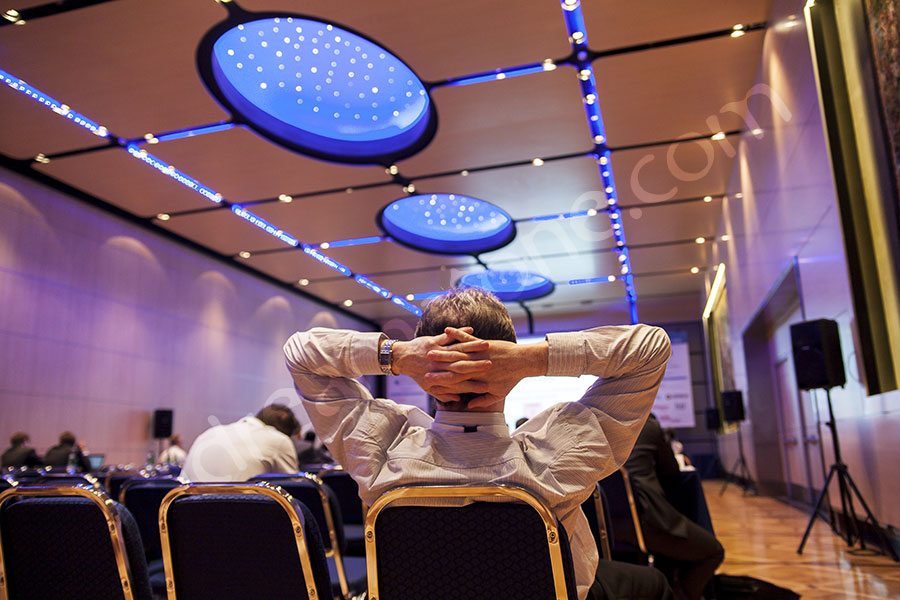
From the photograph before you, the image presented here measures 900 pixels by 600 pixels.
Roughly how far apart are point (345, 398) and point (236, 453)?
1.59 m

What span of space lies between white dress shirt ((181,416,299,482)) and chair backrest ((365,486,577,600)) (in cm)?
166

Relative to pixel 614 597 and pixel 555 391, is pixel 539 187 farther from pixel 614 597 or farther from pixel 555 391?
pixel 555 391

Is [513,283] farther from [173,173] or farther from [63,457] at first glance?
[63,457]

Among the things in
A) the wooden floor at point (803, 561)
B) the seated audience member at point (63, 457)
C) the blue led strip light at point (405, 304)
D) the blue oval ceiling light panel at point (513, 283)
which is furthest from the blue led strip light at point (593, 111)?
the seated audience member at point (63, 457)

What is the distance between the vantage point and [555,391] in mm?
16234

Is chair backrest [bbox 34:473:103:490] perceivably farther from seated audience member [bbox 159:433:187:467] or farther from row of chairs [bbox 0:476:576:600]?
seated audience member [bbox 159:433:187:467]

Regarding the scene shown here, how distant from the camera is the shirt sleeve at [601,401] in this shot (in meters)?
1.32

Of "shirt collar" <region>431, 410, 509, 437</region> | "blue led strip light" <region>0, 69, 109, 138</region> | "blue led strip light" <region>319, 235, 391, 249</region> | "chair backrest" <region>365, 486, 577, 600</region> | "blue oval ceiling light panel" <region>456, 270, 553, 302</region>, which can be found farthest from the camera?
"blue oval ceiling light panel" <region>456, 270, 553, 302</region>

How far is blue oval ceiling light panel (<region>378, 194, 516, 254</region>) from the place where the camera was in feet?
31.3

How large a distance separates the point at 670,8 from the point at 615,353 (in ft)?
15.9

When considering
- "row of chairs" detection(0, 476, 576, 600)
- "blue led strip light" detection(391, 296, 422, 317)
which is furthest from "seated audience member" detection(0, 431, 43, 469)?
"blue led strip light" detection(391, 296, 422, 317)

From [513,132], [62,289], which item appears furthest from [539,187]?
[62,289]

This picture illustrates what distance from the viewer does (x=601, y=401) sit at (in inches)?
54.8

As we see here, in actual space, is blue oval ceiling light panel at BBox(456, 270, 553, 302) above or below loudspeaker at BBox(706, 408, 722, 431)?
above
